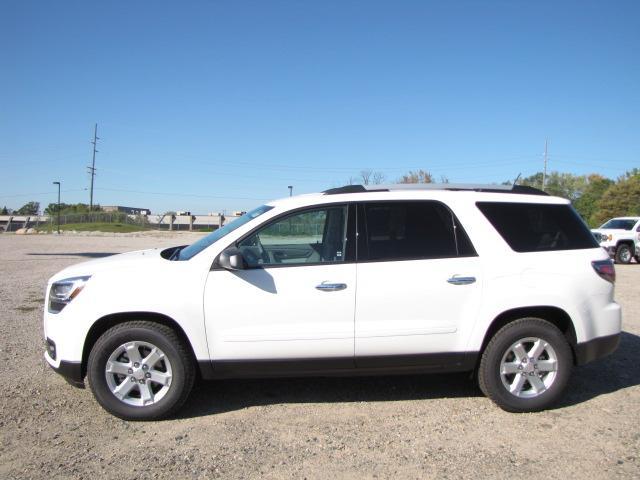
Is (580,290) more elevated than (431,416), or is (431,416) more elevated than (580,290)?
(580,290)

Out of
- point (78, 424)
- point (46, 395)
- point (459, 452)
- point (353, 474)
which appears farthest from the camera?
point (46, 395)

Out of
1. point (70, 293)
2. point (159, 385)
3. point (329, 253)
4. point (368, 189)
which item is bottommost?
point (159, 385)

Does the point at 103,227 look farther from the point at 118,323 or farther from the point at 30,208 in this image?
the point at 30,208

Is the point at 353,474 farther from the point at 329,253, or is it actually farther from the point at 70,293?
the point at 70,293

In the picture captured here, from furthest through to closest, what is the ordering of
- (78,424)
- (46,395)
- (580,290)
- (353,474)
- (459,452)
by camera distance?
(46,395)
(580,290)
(78,424)
(459,452)
(353,474)

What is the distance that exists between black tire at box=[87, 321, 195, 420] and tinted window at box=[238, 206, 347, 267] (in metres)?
0.89

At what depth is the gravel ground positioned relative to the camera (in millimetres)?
3273

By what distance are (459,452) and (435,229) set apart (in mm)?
1755

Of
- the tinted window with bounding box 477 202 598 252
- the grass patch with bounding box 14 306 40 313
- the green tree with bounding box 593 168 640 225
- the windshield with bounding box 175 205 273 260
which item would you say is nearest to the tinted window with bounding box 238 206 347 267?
the windshield with bounding box 175 205 273 260

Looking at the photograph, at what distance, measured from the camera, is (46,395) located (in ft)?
14.7

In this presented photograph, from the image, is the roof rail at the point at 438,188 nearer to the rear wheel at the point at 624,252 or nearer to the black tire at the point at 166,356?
the black tire at the point at 166,356

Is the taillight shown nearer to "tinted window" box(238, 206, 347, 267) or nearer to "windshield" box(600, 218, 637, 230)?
"tinted window" box(238, 206, 347, 267)

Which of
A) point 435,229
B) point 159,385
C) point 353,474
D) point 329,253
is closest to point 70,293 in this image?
point 159,385

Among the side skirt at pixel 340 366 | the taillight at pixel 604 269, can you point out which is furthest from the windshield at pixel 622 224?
the side skirt at pixel 340 366
